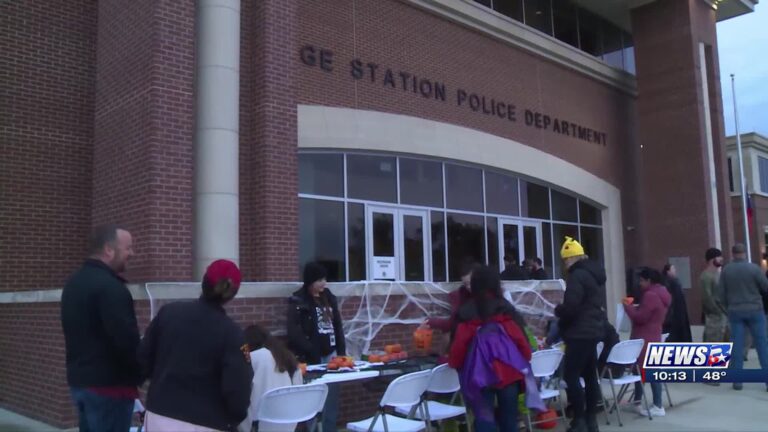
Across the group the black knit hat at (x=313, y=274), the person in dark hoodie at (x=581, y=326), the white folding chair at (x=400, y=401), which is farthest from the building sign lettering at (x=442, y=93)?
the white folding chair at (x=400, y=401)

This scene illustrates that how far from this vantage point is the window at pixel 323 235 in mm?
11820

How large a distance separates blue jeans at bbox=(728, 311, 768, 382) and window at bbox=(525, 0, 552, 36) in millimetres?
10047

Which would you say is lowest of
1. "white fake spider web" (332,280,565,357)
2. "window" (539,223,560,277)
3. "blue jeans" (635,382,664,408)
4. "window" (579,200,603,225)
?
"blue jeans" (635,382,664,408)

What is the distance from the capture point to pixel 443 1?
1427cm

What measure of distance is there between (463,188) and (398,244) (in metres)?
2.41

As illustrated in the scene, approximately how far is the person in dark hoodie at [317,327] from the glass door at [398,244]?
5.81 meters

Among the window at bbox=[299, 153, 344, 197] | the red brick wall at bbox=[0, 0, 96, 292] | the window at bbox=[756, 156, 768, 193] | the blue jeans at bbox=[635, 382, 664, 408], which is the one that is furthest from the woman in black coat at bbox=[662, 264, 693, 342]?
the window at bbox=[756, 156, 768, 193]

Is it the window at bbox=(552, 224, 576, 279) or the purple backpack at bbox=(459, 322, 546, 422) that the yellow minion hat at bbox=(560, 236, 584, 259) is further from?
the window at bbox=(552, 224, 576, 279)

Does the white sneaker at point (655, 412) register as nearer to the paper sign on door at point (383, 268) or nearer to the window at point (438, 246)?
the paper sign on door at point (383, 268)

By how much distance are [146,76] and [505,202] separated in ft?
31.8

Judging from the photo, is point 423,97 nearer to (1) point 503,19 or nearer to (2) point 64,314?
(1) point 503,19

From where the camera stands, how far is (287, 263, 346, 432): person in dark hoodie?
6.47 metres

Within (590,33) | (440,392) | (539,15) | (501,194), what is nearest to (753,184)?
(590,33)

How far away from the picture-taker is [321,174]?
12.2 meters
